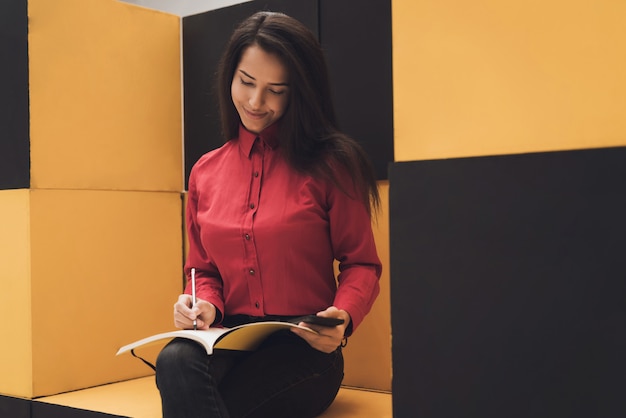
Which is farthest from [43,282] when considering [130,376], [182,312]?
[182,312]

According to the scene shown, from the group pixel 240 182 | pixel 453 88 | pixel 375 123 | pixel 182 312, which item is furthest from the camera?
pixel 375 123

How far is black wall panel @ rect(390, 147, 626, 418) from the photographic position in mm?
1087

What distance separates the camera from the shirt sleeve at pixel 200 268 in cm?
180

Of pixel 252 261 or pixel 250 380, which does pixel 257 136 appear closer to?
pixel 252 261

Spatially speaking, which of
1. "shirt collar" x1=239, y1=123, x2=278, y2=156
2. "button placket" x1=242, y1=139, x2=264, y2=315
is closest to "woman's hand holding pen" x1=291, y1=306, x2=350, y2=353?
"button placket" x1=242, y1=139, x2=264, y2=315

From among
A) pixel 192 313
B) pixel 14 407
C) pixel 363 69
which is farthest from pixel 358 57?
pixel 14 407

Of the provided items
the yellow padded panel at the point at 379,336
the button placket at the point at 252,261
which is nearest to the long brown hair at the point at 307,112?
the button placket at the point at 252,261

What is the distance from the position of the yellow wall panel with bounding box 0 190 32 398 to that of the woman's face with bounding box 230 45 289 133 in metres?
0.67

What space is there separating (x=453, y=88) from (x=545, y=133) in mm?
161

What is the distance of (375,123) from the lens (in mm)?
2068

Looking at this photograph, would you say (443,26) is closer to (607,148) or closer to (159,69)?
(607,148)

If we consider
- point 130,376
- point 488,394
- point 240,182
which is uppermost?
point 240,182

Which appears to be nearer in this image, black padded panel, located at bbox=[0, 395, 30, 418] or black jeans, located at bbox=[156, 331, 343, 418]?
black jeans, located at bbox=[156, 331, 343, 418]

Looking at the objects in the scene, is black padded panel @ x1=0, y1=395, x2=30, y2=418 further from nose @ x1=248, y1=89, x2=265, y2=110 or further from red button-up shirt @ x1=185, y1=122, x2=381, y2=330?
nose @ x1=248, y1=89, x2=265, y2=110
